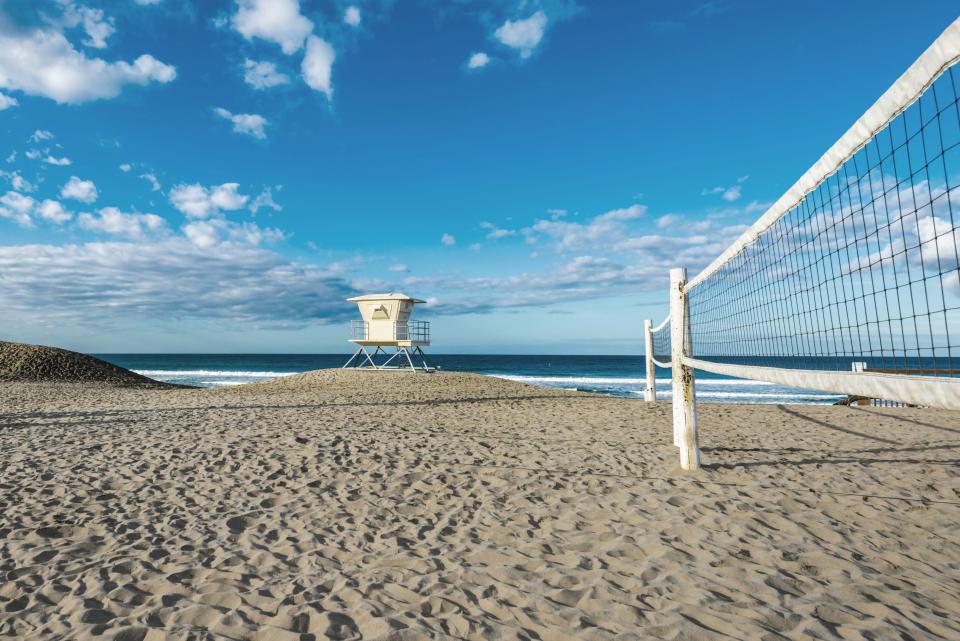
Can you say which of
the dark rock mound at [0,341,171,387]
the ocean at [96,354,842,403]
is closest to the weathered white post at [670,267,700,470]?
the ocean at [96,354,842,403]

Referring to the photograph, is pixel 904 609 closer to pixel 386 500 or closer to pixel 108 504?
pixel 386 500

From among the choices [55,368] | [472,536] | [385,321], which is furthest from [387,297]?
[472,536]

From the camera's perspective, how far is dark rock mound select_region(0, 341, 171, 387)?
18406 mm

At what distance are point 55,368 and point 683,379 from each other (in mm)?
23300

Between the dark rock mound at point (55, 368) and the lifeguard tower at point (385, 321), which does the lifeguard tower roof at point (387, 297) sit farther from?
the dark rock mound at point (55, 368)

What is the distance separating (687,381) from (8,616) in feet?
17.5

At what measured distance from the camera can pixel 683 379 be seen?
5309 mm

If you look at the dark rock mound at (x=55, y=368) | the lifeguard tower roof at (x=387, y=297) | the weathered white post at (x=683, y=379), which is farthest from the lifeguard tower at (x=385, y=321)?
the weathered white post at (x=683, y=379)

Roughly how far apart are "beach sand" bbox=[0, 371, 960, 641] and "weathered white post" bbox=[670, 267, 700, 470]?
0.22 m

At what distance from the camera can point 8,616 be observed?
2.42 m

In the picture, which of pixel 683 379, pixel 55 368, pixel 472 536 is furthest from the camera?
pixel 55 368

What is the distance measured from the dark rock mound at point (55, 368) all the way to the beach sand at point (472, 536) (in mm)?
14304

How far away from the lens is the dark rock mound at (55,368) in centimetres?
1841

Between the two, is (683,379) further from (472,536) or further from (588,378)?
(588,378)
